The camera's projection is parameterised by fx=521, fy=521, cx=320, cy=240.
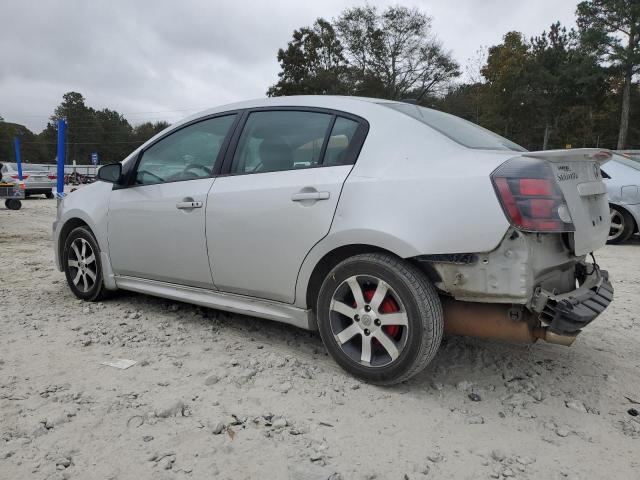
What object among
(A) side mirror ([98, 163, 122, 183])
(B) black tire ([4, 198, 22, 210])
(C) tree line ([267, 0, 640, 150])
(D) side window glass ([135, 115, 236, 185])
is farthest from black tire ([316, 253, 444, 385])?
(C) tree line ([267, 0, 640, 150])

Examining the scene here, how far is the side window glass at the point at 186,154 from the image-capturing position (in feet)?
12.0

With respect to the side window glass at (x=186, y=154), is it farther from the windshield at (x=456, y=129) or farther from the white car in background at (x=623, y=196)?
the white car in background at (x=623, y=196)

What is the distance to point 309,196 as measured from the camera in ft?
9.73

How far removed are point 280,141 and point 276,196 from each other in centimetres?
43

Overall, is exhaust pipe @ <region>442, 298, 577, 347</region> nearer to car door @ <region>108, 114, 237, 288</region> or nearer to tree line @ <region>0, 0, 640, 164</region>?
car door @ <region>108, 114, 237, 288</region>

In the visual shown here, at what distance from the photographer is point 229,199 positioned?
3.34 meters

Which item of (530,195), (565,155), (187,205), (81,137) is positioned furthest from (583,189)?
(81,137)

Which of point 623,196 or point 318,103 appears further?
point 623,196

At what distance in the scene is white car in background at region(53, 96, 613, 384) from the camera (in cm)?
251

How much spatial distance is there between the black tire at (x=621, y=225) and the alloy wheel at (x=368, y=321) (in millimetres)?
6711

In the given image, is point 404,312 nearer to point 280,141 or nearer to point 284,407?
point 284,407

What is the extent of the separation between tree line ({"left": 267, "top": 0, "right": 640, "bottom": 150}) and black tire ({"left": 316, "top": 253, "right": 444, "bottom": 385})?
123 ft

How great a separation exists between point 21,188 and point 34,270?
393 inches

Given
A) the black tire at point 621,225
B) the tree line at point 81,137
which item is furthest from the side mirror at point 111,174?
the tree line at point 81,137
